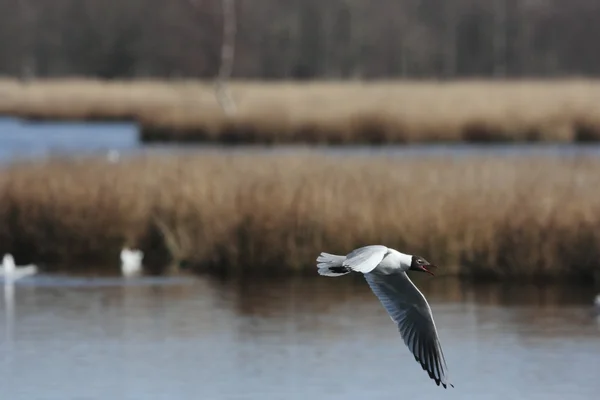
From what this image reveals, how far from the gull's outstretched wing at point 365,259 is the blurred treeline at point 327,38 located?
5489 cm

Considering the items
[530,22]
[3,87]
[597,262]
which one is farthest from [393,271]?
[530,22]

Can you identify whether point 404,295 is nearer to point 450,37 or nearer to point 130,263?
point 130,263

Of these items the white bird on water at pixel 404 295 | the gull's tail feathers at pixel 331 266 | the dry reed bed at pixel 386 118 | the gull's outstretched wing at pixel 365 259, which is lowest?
the dry reed bed at pixel 386 118

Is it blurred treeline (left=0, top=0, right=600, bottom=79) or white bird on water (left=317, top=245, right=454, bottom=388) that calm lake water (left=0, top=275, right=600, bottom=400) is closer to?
white bird on water (left=317, top=245, right=454, bottom=388)

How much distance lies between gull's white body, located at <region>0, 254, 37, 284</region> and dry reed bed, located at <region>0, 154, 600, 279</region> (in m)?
0.89

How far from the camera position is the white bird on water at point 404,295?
7977mm

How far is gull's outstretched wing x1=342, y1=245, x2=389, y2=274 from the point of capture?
24.9 feet

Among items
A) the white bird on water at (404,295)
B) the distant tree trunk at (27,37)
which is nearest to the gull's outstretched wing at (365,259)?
the white bird on water at (404,295)

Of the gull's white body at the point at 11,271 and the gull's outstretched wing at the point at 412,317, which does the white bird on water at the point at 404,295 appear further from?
the gull's white body at the point at 11,271

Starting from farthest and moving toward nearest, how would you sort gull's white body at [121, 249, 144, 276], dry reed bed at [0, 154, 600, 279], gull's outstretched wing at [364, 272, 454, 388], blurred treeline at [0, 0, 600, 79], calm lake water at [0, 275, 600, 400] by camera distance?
blurred treeline at [0, 0, 600, 79], gull's white body at [121, 249, 144, 276], dry reed bed at [0, 154, 600, 279], calm lake water at [0, 275, 600, 400], gull's outstretched wing at [364, 272, 454, 388]

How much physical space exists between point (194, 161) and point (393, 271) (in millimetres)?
9329

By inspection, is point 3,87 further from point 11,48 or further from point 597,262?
point 597,262

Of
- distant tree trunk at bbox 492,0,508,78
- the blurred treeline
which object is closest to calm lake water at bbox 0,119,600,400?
the blurred treeline

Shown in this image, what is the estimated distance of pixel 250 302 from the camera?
529 inches
